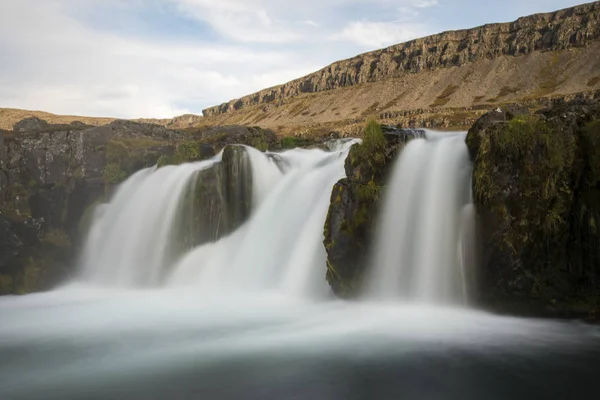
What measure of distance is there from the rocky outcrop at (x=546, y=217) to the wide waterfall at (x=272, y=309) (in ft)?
2.67

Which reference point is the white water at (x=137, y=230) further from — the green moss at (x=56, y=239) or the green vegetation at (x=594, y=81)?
the green vegetation at (x=594, y=81)

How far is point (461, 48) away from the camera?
139m

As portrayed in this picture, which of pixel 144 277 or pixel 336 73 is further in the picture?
pixel 336 73

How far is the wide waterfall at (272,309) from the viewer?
9.45m

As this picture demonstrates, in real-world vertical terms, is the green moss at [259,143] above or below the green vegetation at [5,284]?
above

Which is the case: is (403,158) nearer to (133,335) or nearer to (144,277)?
(133,335)

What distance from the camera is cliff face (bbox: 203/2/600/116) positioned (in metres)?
119

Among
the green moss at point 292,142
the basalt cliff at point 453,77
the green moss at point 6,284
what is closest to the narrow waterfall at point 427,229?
the green moss at point 292,142

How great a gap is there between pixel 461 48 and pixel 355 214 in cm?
13954

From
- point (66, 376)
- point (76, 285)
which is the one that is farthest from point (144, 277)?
point (66, 376)

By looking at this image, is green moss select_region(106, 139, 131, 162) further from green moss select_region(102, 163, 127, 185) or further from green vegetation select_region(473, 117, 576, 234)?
green vegetation select_region(473, 117, 576, 234)

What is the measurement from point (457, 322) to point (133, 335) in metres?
8.82

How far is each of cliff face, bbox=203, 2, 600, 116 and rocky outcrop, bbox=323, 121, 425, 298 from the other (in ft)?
405

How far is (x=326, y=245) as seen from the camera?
1538 cm
